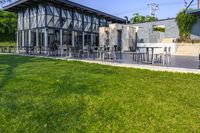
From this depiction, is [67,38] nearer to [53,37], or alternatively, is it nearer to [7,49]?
[53,37]

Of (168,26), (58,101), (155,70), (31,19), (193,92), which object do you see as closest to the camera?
(58,101)

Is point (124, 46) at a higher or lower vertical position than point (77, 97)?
higher

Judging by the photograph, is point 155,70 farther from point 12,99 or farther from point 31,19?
point 31,19

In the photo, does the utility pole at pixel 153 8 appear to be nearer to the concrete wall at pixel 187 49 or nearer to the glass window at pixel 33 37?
the glass window at pixel 33 37

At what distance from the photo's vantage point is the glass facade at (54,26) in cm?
2388

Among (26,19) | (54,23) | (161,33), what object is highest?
(26,19)

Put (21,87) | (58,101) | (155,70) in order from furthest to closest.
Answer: (155,70)
(21,87)
(58,101)

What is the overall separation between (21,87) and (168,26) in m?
25.6

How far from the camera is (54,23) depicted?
24.2m

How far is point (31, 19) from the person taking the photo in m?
26.0

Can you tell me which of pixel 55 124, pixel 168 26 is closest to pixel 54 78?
pixel 55 124

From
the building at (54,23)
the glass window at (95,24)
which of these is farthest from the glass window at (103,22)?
the building at (54,23)

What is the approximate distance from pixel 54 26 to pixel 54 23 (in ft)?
0.88

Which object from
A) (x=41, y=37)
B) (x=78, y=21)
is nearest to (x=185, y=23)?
(x=78, y=21)
